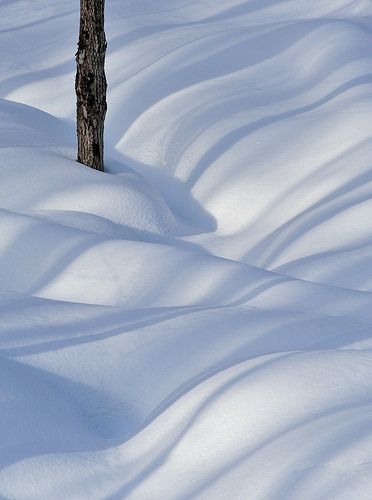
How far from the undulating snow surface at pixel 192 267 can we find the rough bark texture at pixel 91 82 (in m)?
0.25

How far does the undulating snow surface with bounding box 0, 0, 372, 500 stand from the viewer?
3084mm

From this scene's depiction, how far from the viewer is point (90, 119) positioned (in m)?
6.55

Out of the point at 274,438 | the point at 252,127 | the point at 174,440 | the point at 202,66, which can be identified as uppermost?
the point at 202,66

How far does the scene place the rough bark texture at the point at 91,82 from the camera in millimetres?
6301

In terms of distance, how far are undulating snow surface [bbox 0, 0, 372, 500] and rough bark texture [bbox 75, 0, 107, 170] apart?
252 millimetres

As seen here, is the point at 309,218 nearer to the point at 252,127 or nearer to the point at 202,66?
the point at 252,127

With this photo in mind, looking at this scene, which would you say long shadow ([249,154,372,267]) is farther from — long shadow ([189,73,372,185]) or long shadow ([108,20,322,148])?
long shadow ([108,20,322,148])

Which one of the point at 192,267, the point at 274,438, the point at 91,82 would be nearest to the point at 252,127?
the point at 91,82

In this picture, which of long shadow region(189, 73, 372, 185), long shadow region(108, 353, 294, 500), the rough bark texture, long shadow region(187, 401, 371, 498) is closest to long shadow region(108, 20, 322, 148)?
long shadow region(189, 73, 372, 185)

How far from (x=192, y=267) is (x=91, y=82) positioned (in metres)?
2.41

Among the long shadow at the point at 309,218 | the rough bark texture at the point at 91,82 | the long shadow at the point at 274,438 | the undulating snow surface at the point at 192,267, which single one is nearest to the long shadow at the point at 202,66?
the undulating snow surface at the point at 192,267

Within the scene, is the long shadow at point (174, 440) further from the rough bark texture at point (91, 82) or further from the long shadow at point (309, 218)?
the rough bark texture at point (91, 82)

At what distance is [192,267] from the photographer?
4668mm

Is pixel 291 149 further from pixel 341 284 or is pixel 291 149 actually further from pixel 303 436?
pixel 303 436
